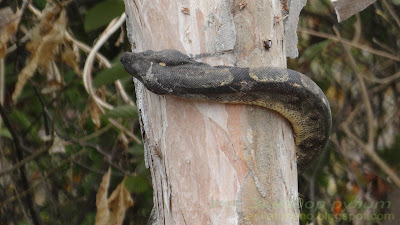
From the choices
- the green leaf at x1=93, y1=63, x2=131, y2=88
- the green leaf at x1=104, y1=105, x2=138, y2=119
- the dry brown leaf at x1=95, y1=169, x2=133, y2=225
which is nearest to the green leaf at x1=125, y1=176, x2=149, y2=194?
the dry brown leaf at x1=95, y1=169, x2=133, y2=225

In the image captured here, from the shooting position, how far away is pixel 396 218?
3.40 metres

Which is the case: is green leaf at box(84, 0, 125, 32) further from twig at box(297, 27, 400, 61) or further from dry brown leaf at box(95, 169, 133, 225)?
twig at box(297, 27, 400, 61)

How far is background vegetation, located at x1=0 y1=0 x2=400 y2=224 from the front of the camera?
356 cm

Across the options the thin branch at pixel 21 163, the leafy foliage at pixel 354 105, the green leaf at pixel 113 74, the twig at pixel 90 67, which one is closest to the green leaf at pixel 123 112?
the green leaf at pixel 113 74

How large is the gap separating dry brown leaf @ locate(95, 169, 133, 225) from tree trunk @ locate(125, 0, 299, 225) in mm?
972

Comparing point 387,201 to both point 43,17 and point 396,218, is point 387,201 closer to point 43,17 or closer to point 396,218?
point 396,218

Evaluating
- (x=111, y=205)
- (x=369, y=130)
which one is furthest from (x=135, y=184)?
(x=369, y=130)

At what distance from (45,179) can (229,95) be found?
2531 millimetres

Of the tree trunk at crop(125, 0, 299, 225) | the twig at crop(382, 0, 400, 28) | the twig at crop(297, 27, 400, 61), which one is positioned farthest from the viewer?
the twig at crop(382, 0, 400, 28)

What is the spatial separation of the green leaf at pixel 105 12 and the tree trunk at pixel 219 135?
106 cm

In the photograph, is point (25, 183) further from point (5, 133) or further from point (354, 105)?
point (354, 105)

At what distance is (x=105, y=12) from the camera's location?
273 centimetres

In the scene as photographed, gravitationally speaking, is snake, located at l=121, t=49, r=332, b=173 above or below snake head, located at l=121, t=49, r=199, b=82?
below

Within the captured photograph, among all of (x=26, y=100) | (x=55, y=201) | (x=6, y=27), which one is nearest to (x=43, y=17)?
(x=6, y=27)
